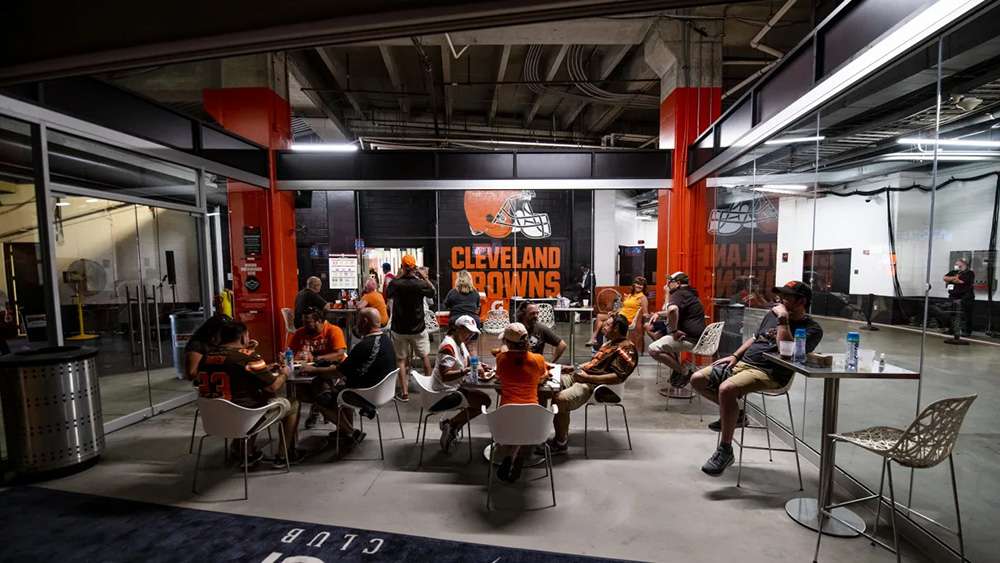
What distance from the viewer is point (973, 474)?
10.2ft

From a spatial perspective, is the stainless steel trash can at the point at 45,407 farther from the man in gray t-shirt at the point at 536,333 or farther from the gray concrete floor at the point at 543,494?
the man in gray t-shirt at the point at 536,333

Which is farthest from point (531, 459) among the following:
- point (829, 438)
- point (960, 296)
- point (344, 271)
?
point (344, 271)

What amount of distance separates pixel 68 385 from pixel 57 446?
1.74ft

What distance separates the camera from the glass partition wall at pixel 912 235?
2531 mm

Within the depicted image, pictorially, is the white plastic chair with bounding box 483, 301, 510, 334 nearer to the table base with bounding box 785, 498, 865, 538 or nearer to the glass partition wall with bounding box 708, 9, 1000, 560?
the glass partition wall with bounding box 708, 9, 1000, 560

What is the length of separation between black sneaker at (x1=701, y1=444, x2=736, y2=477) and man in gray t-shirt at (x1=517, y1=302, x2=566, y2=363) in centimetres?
161

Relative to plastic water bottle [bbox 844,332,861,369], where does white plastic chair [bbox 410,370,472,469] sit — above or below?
below

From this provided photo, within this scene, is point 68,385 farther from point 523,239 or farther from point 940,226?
point 523,239

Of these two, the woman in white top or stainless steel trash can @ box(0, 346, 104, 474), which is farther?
the woman in white top

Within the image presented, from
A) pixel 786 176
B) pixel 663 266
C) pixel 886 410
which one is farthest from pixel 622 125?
pixel 886 410

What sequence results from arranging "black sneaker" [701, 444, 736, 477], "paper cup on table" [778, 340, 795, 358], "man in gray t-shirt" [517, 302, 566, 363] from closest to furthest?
"paper cup on table" [778, 340, 795, 358]
"black sneaker" [701, 444, 736, 477]
"man in gray t-shirt" [517, 302, 566, 363]

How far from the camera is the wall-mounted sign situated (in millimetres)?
7293

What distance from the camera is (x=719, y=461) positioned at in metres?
3.67

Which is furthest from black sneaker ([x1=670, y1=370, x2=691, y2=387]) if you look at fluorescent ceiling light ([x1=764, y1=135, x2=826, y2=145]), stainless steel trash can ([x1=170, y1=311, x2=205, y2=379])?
stainless steel trash can ([x1=170, y1=311, x2=205, y2=379])
